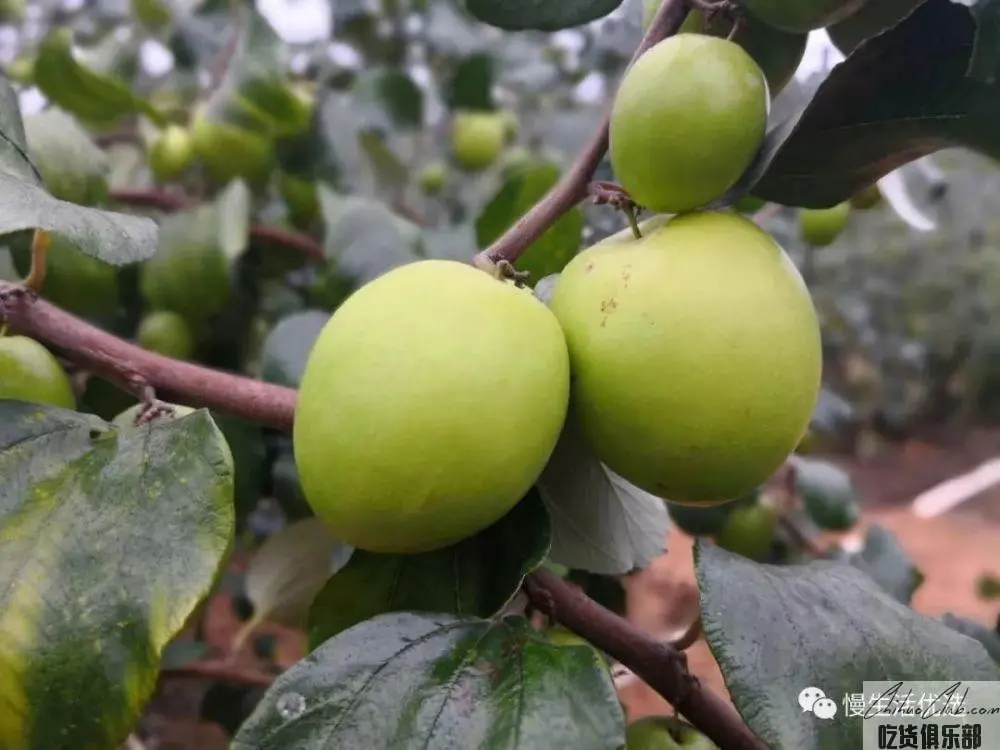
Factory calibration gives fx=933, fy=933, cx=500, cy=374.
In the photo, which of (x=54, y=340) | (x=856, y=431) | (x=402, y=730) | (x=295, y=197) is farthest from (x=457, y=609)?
(x=856, y=431)

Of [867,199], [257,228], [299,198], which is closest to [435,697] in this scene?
[867,199]

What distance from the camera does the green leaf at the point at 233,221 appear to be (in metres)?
0.86

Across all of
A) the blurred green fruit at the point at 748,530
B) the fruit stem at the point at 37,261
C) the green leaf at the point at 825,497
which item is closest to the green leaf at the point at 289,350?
the fruit stem at the point at 37,261

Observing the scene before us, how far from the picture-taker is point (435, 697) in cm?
36

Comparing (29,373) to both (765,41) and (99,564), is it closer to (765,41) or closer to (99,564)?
(99,564)

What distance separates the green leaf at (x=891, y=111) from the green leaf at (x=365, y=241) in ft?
1.54

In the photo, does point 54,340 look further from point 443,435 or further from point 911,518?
point 911,518

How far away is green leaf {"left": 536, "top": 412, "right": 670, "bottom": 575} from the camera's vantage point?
1.56 ft

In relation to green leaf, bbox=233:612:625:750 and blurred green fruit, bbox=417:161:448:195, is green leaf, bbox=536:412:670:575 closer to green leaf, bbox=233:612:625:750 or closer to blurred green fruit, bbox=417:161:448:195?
green leaf, bbox=233:612:625:750

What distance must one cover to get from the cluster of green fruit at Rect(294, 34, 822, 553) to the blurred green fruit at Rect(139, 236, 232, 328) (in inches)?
21.1

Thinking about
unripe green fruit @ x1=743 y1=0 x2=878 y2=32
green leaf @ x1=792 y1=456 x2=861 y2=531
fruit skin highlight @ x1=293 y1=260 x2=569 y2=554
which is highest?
unripe green fruit @ x1=743 y1=0 x2=878 y2=32

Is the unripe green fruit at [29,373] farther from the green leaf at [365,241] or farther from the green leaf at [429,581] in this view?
the green leaf at [365,241]

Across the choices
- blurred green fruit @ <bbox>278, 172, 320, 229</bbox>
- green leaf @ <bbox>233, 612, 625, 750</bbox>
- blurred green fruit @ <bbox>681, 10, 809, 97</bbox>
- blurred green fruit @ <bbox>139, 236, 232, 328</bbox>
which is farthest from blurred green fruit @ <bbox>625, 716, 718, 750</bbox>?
blurred green fruit @ <bbox>278, 172, 320, 229</bbox>

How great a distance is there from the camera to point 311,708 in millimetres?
355
